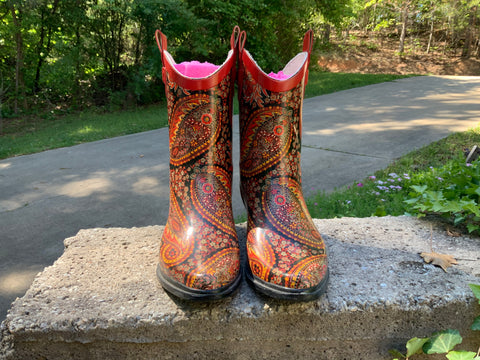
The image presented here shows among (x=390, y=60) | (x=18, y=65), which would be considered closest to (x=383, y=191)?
(x=18, y=65)

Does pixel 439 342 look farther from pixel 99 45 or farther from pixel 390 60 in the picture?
pixel 390 60

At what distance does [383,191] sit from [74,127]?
4.74m

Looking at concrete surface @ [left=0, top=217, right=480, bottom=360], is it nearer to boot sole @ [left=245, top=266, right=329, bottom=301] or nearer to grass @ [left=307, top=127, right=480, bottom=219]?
boot sole @ [left=245, top=266, right=329, bottom=301]

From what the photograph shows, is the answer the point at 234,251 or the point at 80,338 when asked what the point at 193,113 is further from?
the point at 80,338

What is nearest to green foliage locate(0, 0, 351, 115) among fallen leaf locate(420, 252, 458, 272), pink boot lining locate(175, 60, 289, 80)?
pink boot lining locate(175, 60, 289, 80)

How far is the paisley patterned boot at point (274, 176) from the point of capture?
108 cm

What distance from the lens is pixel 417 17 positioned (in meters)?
17.9

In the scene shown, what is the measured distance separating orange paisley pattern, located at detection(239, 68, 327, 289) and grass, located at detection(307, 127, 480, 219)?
0.92 metres

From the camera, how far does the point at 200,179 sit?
121cm

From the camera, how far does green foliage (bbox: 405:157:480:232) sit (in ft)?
4.92

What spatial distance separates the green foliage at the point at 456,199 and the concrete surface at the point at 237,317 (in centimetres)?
25

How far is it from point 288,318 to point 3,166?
3519 millimetres

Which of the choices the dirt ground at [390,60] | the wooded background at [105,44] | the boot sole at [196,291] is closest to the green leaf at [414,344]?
the boot sole at [196,291]

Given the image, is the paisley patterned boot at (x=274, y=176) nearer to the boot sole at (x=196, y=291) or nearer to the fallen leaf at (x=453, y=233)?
the boot sole at (x=196, y=291)
